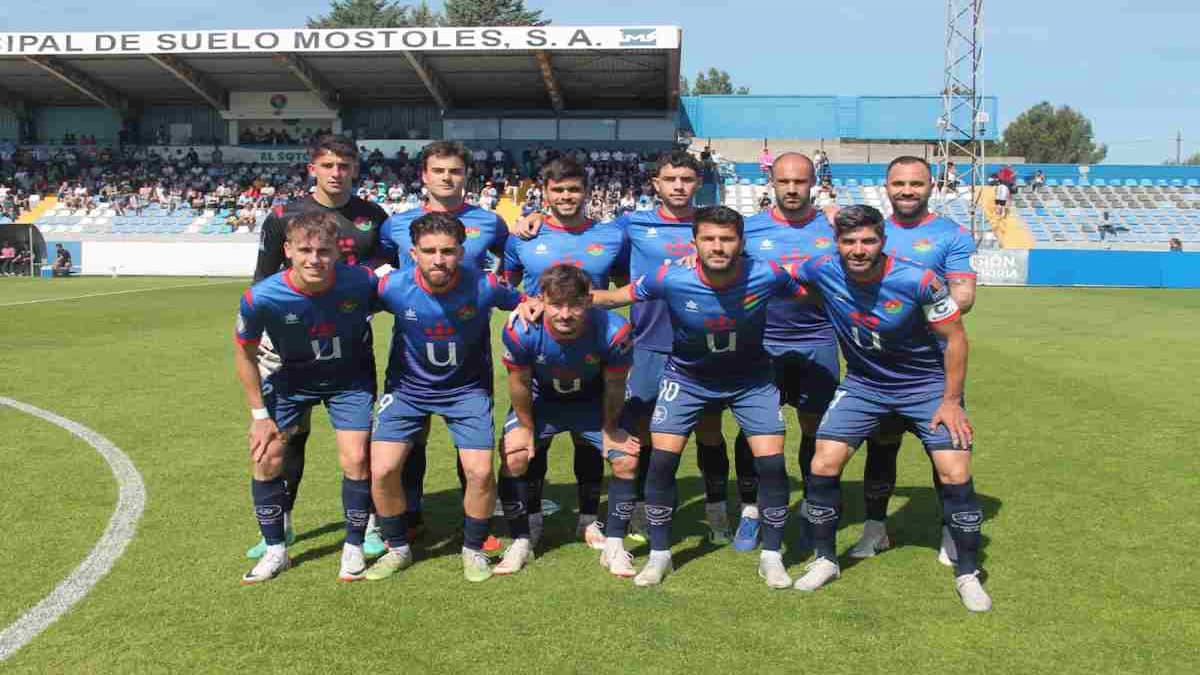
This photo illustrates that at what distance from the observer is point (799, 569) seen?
5.29 m

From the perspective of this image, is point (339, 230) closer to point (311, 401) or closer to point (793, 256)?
point (311, 401)

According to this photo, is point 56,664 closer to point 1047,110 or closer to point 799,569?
point 799,569

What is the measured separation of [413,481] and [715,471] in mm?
1839

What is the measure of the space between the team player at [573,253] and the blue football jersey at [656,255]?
0.14 meters

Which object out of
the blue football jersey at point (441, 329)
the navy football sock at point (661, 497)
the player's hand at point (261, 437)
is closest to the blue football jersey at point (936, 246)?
the navy football sock at point (661, 497)

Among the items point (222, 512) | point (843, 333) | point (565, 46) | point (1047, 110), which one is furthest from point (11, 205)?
point (1047, 110)

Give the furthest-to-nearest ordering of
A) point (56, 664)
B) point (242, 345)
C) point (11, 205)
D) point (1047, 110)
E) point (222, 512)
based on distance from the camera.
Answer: point (1047, 110) → point (11, 205) → point (222, 512) → point (242, 345) → point (56, 664)

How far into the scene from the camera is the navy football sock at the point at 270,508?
5172 millimetres

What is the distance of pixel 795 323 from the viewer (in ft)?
19.0

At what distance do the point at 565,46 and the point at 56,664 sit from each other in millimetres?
34615

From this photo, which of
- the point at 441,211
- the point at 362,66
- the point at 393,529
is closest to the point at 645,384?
the point at 441,211

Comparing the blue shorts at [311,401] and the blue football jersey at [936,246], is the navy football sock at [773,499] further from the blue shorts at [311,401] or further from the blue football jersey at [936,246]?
the blue shorts at [311,401]

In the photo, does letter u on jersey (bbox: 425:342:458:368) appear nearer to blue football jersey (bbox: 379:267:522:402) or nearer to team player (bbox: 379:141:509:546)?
blue football jersey (bbox: 379:267:522:402)

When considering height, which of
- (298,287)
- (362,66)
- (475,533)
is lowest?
(475,533)
